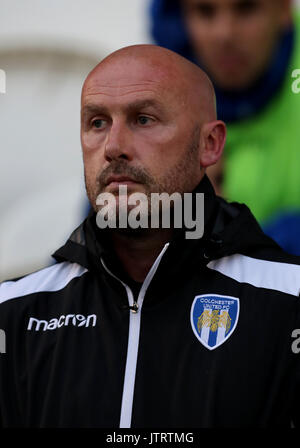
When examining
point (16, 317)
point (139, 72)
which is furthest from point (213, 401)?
point (139, 72)

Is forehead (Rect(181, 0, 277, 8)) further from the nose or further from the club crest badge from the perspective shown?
the club crest badge

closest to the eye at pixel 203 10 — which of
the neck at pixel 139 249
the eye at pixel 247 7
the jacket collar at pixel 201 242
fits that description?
the eye at pixel 247 7

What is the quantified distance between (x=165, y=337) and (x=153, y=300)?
9cm

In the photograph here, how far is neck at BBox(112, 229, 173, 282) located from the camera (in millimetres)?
1540

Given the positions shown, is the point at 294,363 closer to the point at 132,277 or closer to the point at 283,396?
the point at 283,396

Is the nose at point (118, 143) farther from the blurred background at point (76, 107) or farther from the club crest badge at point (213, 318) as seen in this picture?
the blurred background at point (76, 107)

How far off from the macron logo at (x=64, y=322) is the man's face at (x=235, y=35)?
152cm

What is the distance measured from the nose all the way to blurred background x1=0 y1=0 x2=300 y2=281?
4.13 ft

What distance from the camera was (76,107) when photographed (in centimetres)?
367

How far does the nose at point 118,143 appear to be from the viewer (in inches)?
56.6

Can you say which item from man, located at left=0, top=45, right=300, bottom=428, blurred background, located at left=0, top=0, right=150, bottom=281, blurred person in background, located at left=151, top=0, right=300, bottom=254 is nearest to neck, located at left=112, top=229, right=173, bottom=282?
man, located at left=0, top=45, right=300, bottom=428

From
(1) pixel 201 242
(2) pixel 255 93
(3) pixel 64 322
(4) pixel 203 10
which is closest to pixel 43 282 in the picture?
(3) pixel 64 322

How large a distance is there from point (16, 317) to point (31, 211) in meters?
2.26

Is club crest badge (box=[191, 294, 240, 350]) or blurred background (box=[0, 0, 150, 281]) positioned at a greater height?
blurred background (box=[0, 0, 150, 281])
